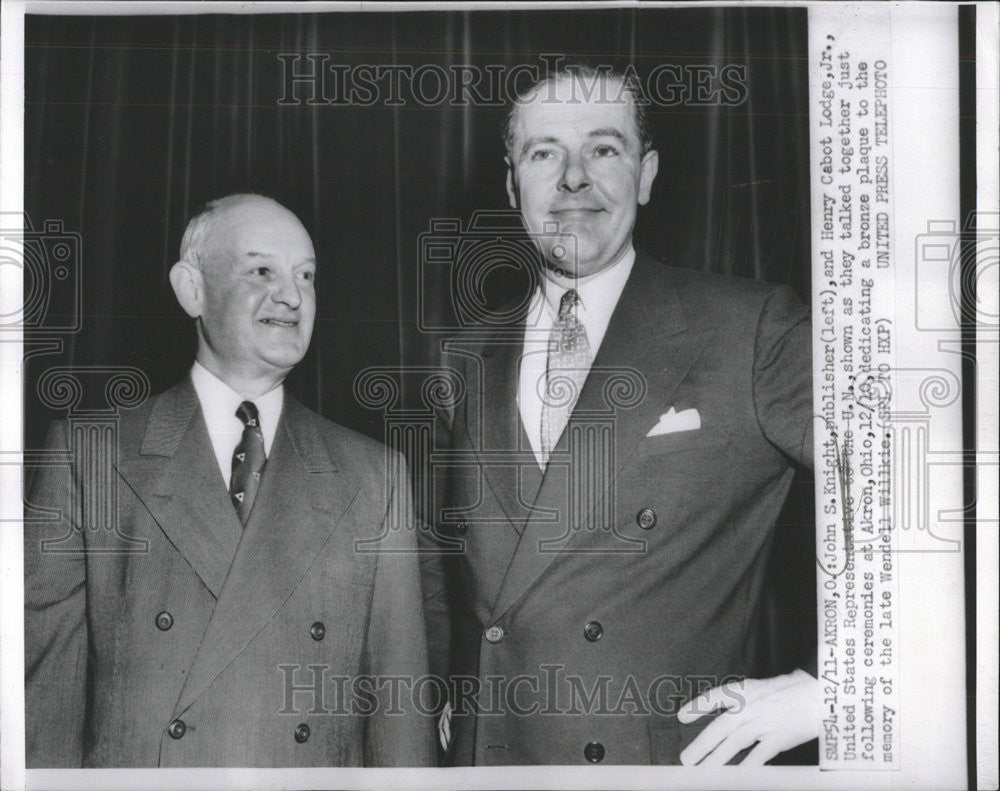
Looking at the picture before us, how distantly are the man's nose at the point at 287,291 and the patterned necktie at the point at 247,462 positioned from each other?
250 mm

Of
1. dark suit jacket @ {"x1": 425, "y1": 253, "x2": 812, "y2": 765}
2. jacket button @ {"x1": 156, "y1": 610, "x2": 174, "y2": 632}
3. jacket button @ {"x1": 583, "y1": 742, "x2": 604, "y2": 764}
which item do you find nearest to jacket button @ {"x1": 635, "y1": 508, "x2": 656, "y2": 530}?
dark suit jacket @ {"x1": 425, "y1": 253, "x2": 812, "y2": 765}

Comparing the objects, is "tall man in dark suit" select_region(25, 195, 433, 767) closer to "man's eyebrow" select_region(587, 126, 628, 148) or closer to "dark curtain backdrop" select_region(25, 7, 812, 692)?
"dark curtain backdrop" select_region(25, 7, 812, 692)

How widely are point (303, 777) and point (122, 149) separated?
1538 mm

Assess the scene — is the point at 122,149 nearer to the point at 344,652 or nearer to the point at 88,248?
the point at 88,248

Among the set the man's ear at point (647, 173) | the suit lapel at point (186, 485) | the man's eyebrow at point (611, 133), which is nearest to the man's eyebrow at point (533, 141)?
the man's eyebrow at point (611, 133)

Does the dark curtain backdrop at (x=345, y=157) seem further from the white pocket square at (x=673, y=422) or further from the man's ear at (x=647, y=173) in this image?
the white pocket square at (x=673, y=422)

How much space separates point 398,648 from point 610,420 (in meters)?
0.72

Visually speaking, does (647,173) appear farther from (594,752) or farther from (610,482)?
(594,752)

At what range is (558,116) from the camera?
7.27 ft

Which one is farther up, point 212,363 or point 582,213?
point 582,213

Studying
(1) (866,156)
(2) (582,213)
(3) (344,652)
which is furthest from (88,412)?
(1) (866,156)

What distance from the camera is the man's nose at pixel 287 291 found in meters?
2.20

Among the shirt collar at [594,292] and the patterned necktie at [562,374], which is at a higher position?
the shirt collar at [594,292]

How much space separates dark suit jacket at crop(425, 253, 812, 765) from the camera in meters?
2.15
